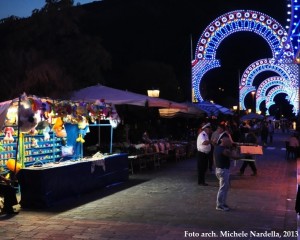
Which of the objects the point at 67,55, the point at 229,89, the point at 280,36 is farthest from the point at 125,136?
the point at 229,89

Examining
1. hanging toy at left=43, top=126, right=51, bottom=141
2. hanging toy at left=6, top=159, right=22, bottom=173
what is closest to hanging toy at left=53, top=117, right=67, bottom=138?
hanging toy at left=43, top=126, right=51, bottom=141

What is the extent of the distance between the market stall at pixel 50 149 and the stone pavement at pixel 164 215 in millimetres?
392

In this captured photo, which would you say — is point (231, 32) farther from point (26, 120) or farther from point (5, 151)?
point (26, 120)

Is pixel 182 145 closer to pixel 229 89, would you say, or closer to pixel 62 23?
pixel 62 23

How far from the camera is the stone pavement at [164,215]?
24.6 ft

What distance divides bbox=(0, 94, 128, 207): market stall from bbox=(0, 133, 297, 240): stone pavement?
15.4 inches

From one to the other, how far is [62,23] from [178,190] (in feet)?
51.8

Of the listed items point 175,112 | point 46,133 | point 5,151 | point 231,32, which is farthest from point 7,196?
point 231,32

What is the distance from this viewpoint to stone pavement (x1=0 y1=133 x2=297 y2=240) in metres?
7.49

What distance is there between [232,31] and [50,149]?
24930mm

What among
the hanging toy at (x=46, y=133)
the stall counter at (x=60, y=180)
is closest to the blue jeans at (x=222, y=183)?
the stall counter at (x=60, y=180)

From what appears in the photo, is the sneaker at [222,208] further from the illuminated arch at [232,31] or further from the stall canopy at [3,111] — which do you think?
the illuminated arch at [232,31]

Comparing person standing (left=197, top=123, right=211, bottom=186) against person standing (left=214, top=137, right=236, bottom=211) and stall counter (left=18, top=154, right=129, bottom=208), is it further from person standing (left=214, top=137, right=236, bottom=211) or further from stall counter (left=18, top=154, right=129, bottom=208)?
person standing (left=214, top=137, right=236, bottom=211)

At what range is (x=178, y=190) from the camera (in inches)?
467
